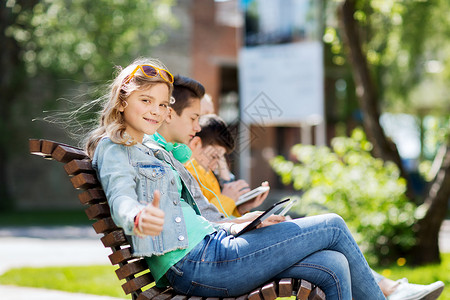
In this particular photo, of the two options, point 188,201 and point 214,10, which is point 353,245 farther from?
point 214,10

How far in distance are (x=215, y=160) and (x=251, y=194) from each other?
0.43m

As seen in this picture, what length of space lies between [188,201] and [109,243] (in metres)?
0.42

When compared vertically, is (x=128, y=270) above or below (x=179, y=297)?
above

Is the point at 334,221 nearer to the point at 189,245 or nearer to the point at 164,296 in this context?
the point at 189,245

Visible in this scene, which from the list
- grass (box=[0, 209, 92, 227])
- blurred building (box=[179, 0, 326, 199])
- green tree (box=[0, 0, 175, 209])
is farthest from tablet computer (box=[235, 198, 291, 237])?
blurred building (box=[179, 0, 326, 199])

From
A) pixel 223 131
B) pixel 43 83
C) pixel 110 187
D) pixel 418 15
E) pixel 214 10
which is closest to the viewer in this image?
pixel 110 187

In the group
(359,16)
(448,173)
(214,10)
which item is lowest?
(448,173)

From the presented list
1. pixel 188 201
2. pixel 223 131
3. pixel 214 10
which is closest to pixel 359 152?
pixel 223 131

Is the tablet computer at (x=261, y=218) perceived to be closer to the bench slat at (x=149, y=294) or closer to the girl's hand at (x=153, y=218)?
the bench slat at (x=149, y=294)

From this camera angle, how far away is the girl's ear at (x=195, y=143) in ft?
11.6

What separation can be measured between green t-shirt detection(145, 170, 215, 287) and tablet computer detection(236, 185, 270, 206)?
63 cm

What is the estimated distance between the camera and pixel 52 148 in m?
2.54

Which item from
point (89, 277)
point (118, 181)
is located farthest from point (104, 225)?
point (89, 277)

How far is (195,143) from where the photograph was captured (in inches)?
141
